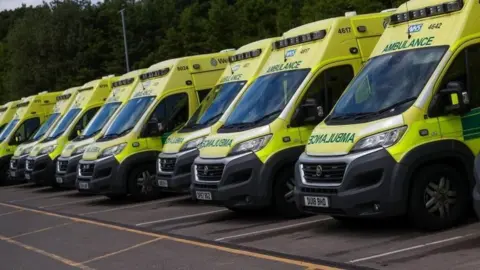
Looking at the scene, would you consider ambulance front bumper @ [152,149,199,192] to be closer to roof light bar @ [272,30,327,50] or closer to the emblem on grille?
roof light bar @ [272,30,327,50]

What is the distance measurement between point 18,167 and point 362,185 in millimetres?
16070

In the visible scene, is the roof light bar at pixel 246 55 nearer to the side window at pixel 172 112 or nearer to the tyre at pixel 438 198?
the side window at pixel 172 112

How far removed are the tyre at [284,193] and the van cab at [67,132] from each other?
10.5 meters

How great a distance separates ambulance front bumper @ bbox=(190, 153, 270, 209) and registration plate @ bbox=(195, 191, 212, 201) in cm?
3

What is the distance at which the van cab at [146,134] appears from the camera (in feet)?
52.5

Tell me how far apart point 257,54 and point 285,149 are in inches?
123

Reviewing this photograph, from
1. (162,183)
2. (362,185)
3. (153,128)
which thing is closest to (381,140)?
(362,185)

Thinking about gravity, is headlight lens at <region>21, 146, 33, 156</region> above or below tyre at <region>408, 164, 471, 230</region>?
above

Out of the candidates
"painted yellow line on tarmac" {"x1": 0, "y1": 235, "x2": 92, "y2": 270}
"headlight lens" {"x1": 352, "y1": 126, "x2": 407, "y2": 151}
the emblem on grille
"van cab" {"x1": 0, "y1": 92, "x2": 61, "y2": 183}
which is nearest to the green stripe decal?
"headlight lens" {"x1": 352, "y1": 126, "x2": 407, "y2": 151}

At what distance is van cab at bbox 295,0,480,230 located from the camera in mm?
9172

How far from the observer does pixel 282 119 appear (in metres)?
11.5

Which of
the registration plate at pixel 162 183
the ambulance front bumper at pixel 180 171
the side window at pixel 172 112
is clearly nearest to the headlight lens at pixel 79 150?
the side window at pixel 172 112

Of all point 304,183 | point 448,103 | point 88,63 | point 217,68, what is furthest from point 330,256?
point 88,63

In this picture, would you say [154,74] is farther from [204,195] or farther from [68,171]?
[204,195]
